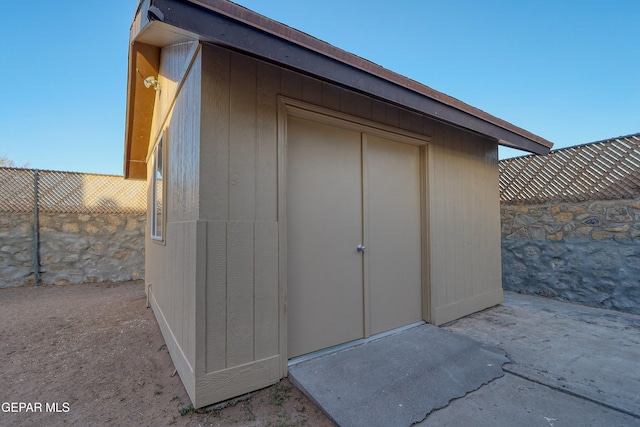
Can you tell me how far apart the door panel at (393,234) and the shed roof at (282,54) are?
0.63 m

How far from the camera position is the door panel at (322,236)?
7.66 ft

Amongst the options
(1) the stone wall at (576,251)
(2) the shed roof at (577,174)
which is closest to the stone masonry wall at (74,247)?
(1) the stone wall at (576,251)

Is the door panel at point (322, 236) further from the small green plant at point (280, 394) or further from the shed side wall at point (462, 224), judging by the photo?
the shed side wall at point (462, 224)

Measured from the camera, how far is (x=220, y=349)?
72.9 inches

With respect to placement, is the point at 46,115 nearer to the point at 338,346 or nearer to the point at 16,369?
the point at 16,369

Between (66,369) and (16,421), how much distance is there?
→ 0.79 m

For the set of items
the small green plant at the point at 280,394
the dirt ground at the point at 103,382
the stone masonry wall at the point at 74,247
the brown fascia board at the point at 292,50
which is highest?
the brown fascia board at the point at 292,50

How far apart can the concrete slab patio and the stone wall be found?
108 centimetres

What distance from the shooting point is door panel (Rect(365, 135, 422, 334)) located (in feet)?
9.32

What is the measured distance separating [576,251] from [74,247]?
983cm

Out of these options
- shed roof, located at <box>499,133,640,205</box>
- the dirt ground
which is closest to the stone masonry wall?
the dirt ground

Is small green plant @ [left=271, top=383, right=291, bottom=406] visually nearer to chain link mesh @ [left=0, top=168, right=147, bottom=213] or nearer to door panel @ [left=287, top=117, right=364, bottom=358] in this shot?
door panel @ [left=287, top=117, right=364, bottom=358]

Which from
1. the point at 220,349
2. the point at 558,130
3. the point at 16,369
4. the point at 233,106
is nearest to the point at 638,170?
the point at 558,130

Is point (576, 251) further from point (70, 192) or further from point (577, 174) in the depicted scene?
point (70, 192)
